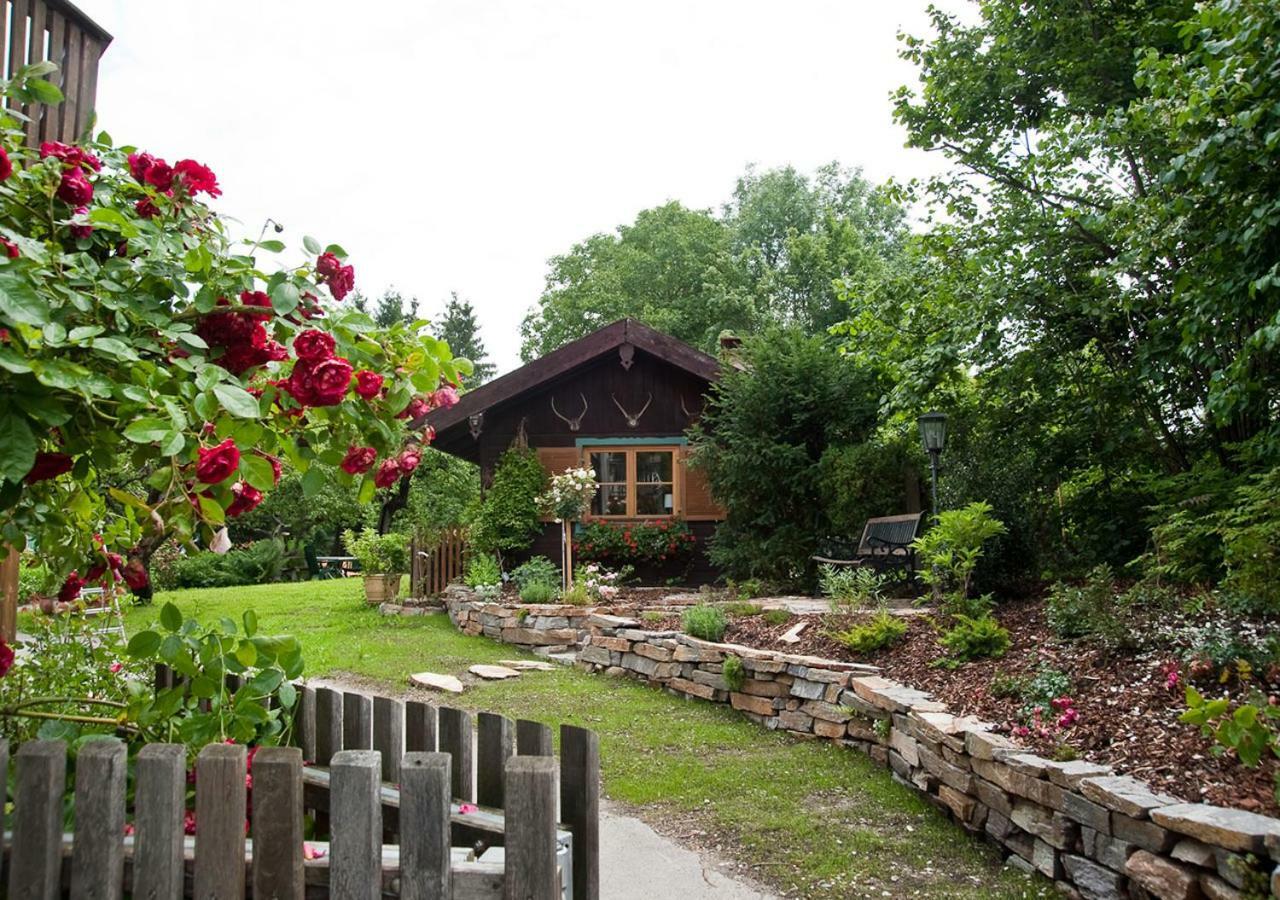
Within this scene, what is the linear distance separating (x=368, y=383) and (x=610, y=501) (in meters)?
11.4

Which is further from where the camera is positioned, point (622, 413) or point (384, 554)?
point (384, 554)

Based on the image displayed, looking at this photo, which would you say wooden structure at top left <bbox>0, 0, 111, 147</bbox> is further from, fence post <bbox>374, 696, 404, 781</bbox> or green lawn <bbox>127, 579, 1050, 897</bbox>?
fence post <bbox>374, 696, 404, 781</bbox>

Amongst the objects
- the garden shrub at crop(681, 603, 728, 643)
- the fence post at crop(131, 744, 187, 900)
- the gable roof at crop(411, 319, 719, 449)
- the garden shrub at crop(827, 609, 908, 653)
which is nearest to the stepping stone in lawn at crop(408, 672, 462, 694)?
the garden shrub at crop(681, 603, 728, 643)

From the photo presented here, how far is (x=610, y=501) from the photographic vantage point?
13.1m

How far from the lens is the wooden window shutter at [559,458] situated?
1312 cm

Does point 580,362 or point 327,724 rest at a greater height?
point 580,362

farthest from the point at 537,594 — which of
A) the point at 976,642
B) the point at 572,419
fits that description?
the point at 976,642

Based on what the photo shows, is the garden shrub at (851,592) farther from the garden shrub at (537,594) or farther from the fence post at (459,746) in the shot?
the fence post at (459,746)

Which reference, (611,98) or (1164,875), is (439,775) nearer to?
(1164,875)

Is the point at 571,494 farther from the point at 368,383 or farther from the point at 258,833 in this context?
the point at 258,833

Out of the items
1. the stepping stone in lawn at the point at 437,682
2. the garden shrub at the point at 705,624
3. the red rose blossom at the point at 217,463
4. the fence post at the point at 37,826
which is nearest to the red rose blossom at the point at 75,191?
the red rose blossom at the point at 217,463

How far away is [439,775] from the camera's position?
1.60 m

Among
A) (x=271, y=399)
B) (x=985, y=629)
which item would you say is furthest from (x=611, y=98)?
(x=271, y=399)

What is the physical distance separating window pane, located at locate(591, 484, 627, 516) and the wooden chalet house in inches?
0.5
